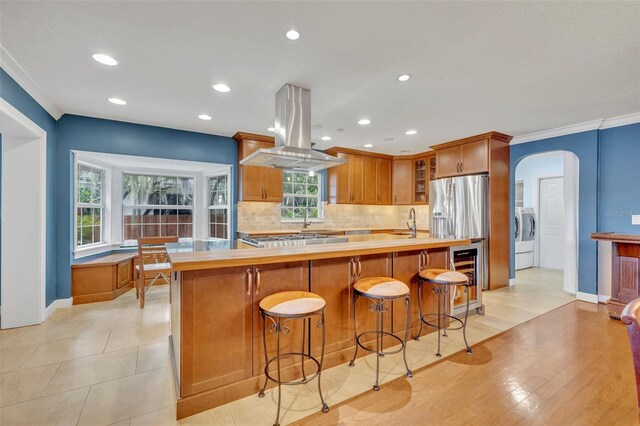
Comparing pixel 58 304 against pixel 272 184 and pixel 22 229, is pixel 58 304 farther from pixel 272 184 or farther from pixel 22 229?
pixel 272 184

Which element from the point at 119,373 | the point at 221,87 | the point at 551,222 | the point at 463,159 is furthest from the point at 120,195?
the point at 551,222

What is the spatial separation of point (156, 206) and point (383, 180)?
459 centimetres

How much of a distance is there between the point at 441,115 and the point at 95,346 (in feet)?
15.1

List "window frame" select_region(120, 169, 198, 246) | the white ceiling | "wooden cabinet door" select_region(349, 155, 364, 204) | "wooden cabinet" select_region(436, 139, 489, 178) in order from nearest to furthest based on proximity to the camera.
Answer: the white ceiling
"wooden cabinet" select_region(436, 139, 489, 178)
"window frame" select_region(120, 169, 198, 246)
"wooden cabinet door" select_region(349, 155, 364, 204)

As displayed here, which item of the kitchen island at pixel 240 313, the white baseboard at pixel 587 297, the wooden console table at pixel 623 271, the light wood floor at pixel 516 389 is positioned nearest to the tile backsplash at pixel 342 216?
the white baseboard at pixel 587 297

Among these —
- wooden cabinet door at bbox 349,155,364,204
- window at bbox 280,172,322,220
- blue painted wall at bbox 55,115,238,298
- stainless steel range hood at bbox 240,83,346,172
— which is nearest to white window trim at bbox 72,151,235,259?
blue painted wall at bbox 55,115,238,298

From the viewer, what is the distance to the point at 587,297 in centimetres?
416

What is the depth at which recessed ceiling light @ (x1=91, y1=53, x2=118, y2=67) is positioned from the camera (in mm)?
2375

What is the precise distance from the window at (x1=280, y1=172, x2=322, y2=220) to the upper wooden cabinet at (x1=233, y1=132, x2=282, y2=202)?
690 millimetres

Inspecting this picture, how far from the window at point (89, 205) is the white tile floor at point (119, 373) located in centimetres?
123

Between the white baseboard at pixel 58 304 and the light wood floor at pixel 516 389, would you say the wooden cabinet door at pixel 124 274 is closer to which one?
the white baseboard at pixel 58 304

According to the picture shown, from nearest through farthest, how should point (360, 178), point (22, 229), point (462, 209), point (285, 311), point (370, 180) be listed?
point (285, 311) → point (22, 229) → point (462, 209) → point (360, 178) → point (370, 180)

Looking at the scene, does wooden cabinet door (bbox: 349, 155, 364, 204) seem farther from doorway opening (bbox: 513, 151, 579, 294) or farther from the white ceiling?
doorway opening (bbox: 513, 151, 579, 294)

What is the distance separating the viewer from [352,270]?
8.03 ft
